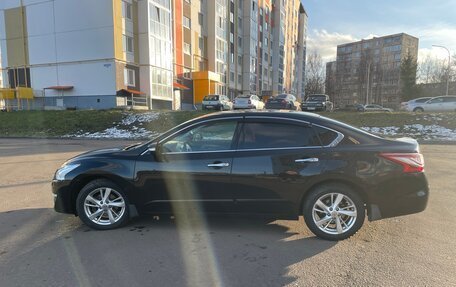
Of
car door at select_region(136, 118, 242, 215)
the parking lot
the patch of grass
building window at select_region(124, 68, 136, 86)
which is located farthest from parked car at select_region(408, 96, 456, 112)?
car door at select_region(136, 118, 242, 215)

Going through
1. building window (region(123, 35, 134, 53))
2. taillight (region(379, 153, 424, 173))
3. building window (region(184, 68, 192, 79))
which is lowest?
taillight (region(379, 153, 424, 173))

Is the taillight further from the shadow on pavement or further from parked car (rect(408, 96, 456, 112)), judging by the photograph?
parked car (rect(408, 96, 456, 112))

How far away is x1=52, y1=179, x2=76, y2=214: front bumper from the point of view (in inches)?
187

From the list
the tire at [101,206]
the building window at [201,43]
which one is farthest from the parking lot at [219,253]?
the building window at [201,43]

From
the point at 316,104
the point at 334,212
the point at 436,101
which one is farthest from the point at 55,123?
the point at 436,101

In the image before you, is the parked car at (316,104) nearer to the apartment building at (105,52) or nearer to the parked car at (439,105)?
the parked car at (439,105)

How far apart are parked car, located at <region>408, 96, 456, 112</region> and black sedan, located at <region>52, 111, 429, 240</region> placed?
85.5 ft

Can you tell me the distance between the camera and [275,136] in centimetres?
446

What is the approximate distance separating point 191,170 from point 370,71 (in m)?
91.5

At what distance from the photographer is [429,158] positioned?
10.8 meters

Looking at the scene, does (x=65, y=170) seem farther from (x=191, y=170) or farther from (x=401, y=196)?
(x=401, y=196)

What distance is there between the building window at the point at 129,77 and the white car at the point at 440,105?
80.7ft

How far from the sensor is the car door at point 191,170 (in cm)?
441

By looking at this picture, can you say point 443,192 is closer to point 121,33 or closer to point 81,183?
point 81,183
